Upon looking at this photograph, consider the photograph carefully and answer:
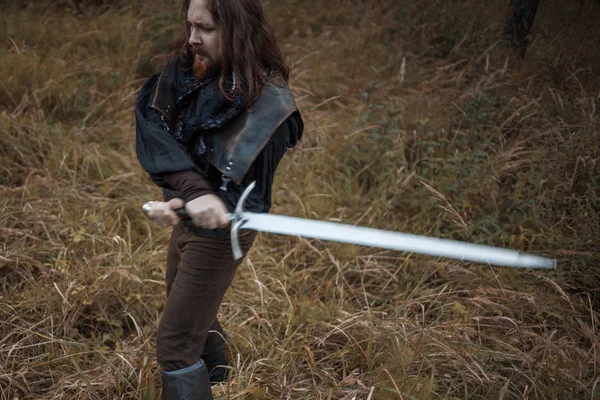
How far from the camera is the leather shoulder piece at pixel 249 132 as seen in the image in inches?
61.8

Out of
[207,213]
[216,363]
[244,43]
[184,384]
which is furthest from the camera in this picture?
[216,363]

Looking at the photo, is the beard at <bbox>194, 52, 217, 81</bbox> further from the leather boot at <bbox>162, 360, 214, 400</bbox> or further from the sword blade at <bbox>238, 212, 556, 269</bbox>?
the leather boot at <bbox>162, 360, 214, 400</bbox>

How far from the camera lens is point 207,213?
1.52 metres

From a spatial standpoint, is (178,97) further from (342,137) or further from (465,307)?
(342,137)

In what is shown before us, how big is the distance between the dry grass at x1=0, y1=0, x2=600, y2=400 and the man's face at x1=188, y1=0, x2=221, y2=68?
1018 mm

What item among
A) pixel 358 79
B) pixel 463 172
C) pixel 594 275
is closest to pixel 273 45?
pixel 463 172

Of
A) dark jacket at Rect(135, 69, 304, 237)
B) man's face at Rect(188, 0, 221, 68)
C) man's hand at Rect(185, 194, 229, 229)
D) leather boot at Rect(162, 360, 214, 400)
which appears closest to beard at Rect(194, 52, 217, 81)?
man's face at Rect(188, 0, 221, 68)

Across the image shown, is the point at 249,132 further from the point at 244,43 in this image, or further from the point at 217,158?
the point at 244,43

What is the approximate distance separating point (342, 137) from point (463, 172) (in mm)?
944

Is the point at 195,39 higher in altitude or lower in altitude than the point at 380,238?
higher

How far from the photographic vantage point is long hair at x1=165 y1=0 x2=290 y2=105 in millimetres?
1598

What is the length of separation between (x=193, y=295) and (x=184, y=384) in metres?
0.30

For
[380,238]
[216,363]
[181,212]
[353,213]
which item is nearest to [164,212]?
[181,212]

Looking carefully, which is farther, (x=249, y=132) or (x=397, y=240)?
(x=249, y=132)
